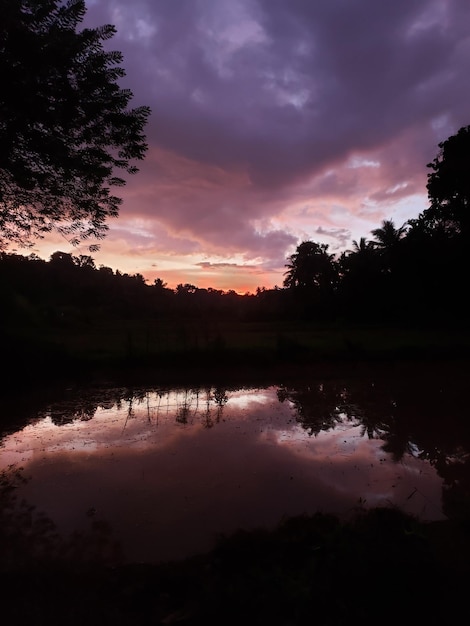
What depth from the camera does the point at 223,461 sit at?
670cm

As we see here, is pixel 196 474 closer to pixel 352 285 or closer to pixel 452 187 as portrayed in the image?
pixel 452 187

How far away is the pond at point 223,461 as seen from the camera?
4.85 metres

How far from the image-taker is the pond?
485 centimetres

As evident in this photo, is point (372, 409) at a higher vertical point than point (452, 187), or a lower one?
lower

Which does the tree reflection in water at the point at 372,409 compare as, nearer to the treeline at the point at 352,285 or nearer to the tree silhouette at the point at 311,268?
the treeline at the point at 352,285

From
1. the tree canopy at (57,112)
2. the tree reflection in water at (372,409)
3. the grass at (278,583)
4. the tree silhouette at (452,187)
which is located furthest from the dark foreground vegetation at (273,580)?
the tree silhouette at (452,187)

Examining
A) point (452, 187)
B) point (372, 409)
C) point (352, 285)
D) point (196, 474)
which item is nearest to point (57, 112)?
point (196, 474)

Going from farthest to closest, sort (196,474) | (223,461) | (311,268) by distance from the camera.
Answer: (311,268), (223,461), (196,474)

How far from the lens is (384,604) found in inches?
108

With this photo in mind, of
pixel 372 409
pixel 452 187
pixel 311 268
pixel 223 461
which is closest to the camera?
pixel 223 461

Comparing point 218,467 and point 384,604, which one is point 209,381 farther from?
point 384,604

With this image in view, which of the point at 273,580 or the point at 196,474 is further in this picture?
the point at 196,474

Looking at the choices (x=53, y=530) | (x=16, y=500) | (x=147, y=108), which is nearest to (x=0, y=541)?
(x=53, y=530)

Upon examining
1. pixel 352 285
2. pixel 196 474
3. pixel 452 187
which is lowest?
pixel 196 474
